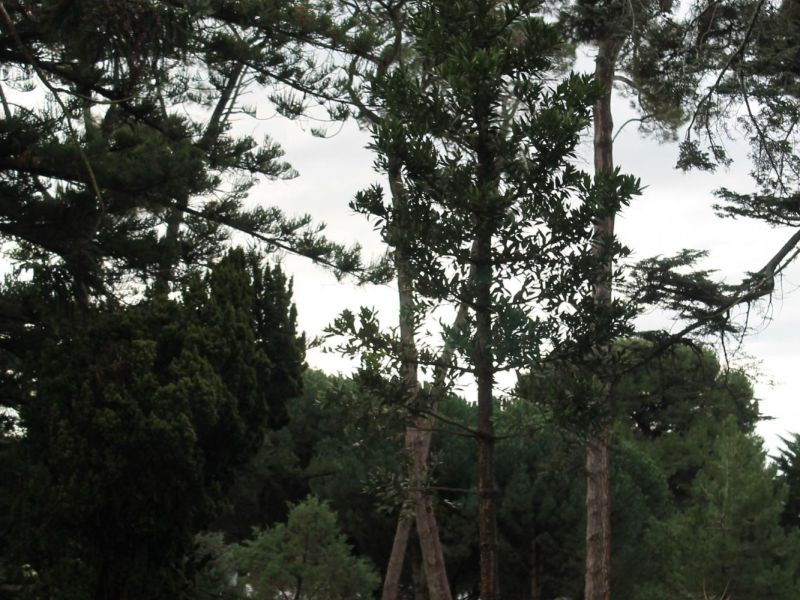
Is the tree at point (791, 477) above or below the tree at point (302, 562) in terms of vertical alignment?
above

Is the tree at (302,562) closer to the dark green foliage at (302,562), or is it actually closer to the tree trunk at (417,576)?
the dark green foliage at (302,562)

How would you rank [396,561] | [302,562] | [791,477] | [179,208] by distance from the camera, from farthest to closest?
[791,477] → [396,561] → [302,562] → [179,208]

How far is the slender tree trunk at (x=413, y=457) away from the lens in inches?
358

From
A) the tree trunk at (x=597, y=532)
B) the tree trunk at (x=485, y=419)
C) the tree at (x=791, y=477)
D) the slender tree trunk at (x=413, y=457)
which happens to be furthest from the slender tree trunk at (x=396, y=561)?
the tree at (x=791, y=477)

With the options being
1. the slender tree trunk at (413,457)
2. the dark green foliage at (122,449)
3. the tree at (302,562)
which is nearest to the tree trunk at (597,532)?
the slender tree trunk at (413,457)

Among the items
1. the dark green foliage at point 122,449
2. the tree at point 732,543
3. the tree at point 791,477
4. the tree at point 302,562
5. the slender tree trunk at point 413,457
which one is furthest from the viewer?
the tree at point 791,477

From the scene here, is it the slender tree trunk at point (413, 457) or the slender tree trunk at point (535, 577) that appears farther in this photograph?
the slender tree trunk at point (535, 577)

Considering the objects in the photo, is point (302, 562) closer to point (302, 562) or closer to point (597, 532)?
point (302, 562)

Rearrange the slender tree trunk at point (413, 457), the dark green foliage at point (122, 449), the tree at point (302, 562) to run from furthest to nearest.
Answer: the tree at point (302, 562) < the dark green foliage at point (122, 449) < the slender tree trunk at point (413, 457)

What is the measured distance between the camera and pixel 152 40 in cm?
866

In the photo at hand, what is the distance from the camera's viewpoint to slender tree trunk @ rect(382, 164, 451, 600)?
9.09 m

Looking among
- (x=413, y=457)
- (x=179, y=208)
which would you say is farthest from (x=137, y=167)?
(x=413, y=457)

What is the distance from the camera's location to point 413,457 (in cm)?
981

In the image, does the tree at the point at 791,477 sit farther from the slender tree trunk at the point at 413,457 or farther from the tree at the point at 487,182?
the tree at the point at 487,182
